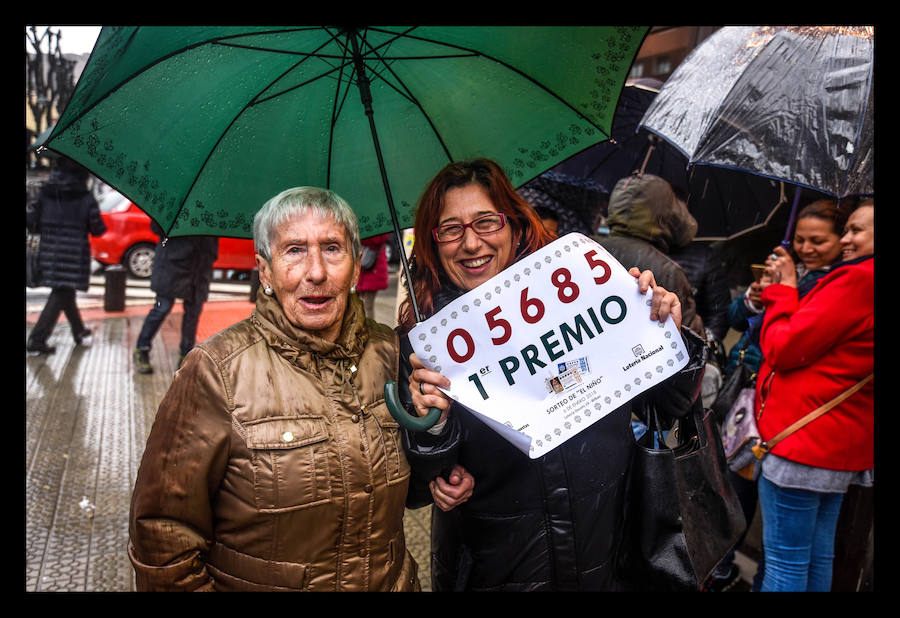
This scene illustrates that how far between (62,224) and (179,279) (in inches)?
76.1

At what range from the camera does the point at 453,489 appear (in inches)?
72.4

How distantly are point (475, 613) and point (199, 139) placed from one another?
5.63 feet

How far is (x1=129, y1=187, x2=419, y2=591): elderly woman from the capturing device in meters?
1.62

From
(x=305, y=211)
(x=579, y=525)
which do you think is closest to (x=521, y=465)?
(x=579, y=525)

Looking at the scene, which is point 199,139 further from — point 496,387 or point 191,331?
point 191,331

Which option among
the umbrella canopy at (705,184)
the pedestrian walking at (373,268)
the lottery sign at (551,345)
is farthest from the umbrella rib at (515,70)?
the pedestrian walking at (373,268)

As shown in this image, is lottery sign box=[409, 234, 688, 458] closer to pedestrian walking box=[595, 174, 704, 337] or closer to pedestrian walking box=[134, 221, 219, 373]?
pedestrian walking box=[595, 174, 704, 337]

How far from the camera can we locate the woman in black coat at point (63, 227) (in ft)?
22.9

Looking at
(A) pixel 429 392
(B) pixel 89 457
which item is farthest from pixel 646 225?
(B) pixel 89 457

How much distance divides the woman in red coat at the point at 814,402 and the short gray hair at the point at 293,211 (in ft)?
6.41

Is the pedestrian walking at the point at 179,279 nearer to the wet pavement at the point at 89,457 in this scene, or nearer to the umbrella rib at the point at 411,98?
the wet pavement at the point at 89,457

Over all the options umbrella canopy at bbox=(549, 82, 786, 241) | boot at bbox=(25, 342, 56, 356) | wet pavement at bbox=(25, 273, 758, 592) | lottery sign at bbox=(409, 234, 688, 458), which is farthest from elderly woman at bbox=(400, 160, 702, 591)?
boot at bbox=(25, 342, 56, 356)

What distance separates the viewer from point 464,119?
7.43 feet

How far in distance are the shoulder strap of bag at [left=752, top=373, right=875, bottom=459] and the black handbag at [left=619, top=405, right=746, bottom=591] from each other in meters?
0.78
